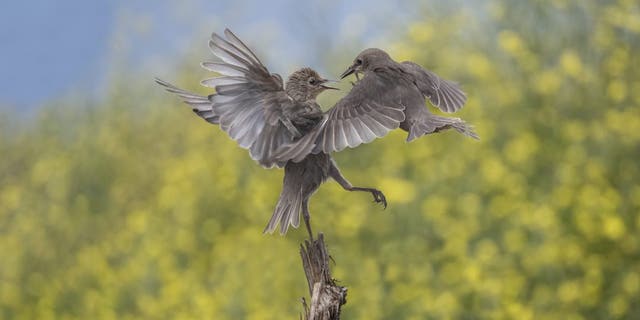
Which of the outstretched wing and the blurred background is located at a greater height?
the blurred background

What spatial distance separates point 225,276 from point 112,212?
6.65ft

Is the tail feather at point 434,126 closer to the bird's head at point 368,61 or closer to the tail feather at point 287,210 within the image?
the bird's head at point 368,61

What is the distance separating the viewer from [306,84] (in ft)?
9.29

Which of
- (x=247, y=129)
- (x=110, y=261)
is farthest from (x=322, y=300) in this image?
(x=110, y=261)

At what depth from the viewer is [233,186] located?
7832mm

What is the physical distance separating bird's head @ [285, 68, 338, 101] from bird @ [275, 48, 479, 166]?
0.09 m

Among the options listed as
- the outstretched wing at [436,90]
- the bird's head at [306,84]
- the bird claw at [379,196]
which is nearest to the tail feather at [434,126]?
the outstretched wing at [436,90]

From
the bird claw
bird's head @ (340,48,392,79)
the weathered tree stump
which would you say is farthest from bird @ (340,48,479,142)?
the weathered tree stump

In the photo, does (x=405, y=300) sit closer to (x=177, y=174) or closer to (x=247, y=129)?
(x=177, y=174)

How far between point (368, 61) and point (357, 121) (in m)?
0.31

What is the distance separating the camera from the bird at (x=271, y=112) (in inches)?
103

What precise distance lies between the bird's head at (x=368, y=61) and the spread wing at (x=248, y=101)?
0.21 m

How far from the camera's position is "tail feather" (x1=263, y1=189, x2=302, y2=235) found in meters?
2.85

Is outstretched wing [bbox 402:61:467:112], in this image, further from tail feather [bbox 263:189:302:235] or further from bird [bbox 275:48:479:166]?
tail feather [bbox 263:189:302:235]
